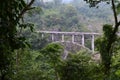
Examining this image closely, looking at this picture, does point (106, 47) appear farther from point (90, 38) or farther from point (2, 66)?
point (90, 38)

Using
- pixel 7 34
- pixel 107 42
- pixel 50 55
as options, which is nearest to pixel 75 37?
pixel 50 55

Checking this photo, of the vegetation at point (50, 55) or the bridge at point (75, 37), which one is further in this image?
the bridge at point (75, 37)

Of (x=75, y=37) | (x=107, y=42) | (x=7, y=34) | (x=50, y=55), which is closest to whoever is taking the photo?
(x=7, y=34)

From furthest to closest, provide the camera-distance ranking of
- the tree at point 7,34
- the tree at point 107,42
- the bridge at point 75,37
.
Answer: the bridge at point 75,37 → the tree at point 107,42 → the tree at point 7,34

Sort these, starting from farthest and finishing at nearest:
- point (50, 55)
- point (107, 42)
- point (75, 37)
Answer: point (75, 37), point (50, 55), point (107, 42)

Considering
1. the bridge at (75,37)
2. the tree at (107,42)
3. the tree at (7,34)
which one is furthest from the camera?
the bridge at (75,37)

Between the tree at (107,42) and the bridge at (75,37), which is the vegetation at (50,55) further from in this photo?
the bridge at (75,37)

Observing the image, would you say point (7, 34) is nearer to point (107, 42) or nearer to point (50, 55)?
point (107, 42)

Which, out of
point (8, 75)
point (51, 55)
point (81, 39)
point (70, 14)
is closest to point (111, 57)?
point (51, 55)

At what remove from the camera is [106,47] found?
639 cm

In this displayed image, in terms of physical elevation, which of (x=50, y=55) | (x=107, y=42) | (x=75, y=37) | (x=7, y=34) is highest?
(x=7, y=34)

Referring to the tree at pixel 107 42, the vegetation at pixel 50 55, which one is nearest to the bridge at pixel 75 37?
the vegetation at pixel 50 55

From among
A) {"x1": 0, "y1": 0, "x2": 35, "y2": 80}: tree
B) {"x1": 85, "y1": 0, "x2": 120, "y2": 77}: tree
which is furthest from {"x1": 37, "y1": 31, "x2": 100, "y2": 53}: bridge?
{"x1": 0, "y1": 0, "x2": 35, "y2": 80}: tree

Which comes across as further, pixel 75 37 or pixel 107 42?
pixel 75 37
